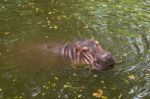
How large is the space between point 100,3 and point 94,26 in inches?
94.5

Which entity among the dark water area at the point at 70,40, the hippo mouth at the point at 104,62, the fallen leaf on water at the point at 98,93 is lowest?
the fallen leaf on water at the point at 98,93

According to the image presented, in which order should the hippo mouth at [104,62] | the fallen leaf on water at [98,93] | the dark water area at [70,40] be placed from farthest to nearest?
the hippo mouth at [104,62]
the dark water area at [70,40]
the fallen leaf on water at [98,93]

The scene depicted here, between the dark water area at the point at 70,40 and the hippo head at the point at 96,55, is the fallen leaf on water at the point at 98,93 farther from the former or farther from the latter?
the hippo head at the point at 96,55

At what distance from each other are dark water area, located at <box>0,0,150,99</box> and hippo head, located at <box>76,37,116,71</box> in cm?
26

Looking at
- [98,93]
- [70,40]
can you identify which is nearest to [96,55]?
[98,93]

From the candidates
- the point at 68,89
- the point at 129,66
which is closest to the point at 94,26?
the point at 129,66

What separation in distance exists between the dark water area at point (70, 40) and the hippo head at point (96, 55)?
0.86ft

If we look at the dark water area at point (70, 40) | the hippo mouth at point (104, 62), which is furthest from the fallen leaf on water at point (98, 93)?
the hippo mouth at point (104, 62)

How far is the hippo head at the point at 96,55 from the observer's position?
9.34 meters

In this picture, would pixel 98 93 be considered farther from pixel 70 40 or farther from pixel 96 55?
pixel 70 40

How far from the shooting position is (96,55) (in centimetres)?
966

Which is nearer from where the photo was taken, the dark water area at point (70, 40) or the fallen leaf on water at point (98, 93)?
the fallen leaf on water at point (98, 93)

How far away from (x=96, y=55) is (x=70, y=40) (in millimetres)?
2630

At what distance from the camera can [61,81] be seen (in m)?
9.54
